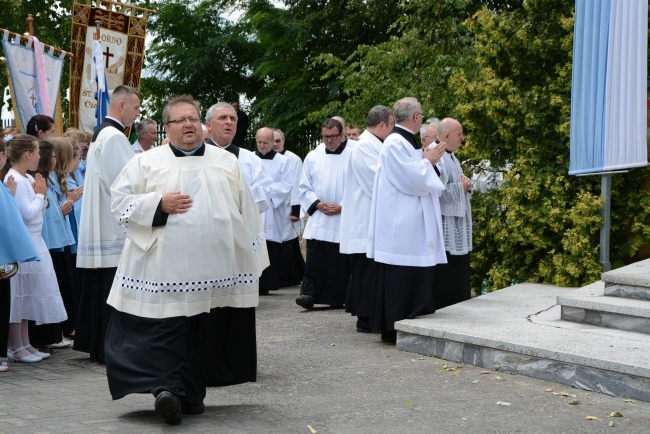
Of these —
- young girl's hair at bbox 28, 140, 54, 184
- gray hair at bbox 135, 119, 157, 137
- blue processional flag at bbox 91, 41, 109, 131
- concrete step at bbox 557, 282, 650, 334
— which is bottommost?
concrete step at bbox 557, 282, 650, 334

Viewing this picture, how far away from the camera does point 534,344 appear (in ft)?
27.4

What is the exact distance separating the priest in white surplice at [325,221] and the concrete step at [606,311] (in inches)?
134

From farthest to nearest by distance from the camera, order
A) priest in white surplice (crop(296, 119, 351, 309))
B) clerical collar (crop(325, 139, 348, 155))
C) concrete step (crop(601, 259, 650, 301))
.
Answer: clerical collar (crop(325, 139, 348, 155)) → priest in white surplice (crop(296, 119, 351, 309)) → concrete step (crop(601, 259, 650, 301))

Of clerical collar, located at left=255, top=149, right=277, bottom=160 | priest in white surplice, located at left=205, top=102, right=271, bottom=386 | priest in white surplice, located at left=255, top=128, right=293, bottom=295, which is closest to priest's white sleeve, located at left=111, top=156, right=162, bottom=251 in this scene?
priest in white surplice, located at left=205, top=102, right=271, bottom=386

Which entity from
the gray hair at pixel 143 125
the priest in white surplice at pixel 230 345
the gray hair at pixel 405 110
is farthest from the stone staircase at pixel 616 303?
the gray hair at pixel 143 125

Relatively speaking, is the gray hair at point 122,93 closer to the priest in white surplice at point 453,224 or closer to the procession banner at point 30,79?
the priest in white surplice at point 453,224

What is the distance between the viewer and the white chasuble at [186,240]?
693cm

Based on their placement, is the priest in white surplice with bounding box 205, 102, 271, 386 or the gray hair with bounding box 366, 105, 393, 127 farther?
the gray hair with bounding box 366, 105, 393, 127

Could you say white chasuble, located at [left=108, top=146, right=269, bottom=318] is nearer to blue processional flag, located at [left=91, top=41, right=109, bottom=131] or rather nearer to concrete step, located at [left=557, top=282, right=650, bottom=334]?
concrete step, located at [left=557, top=282, right=650, bottom=334]

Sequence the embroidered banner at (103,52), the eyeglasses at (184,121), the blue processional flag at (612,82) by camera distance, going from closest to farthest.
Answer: the eyeglasses at (184,121) → the blue processional flag at (612,82) → the embroidered banner at (103,52)

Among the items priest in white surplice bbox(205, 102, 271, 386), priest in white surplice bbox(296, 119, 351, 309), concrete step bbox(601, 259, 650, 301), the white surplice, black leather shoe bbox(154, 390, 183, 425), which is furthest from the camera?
priest in white surplice bbox(296, 119, 351, 309)

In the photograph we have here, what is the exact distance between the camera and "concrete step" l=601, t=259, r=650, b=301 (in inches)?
372

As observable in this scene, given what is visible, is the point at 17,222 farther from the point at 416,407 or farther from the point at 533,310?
the point at 533,310

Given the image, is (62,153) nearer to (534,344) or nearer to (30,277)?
(30,277)
